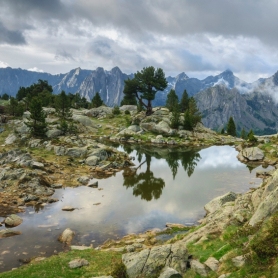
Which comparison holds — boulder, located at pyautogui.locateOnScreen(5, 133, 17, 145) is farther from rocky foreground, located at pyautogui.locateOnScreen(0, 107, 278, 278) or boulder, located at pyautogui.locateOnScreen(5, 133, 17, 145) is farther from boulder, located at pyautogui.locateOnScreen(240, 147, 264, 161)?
boulder, located at pyautogui.locateOnScreen(240, 147, 264, 161)

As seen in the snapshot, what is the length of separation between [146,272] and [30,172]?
34343mm

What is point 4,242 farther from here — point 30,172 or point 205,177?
point 205,177

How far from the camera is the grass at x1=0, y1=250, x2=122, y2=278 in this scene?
764 inches

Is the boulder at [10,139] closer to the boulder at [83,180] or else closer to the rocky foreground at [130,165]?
the rocky foreground at [130,165]

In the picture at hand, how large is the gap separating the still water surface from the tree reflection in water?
0.16m

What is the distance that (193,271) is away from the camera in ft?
58.0

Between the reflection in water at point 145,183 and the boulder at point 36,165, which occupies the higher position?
the boulder at point 36,165

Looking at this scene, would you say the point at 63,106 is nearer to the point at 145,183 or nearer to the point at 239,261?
the point at 145,183

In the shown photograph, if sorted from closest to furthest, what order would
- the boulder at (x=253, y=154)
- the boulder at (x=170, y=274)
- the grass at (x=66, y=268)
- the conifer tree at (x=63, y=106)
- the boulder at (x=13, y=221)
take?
the boulder at (x=170, y=274) → the grass at (x=66, y=268) → the boulder at (x=13, y=221) → the boulder at (x=253, y=154) → the conifer tree at (x=63, y=106)

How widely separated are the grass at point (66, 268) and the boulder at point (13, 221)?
11357 millimetres

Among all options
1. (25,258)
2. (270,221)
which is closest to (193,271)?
(270,221)

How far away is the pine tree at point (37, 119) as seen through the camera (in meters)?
77.2

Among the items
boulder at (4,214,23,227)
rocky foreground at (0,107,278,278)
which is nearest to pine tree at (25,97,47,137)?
rocky foreground at (0,107,278,278)

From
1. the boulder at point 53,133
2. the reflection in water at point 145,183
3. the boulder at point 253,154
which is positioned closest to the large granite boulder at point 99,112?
the boulder at point 53,133
